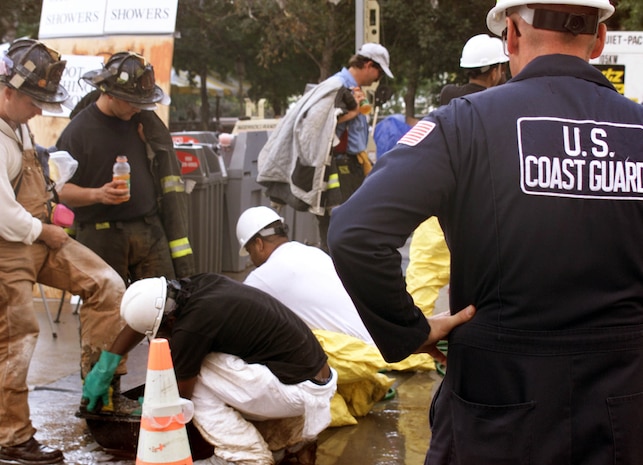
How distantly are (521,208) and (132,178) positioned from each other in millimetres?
3629

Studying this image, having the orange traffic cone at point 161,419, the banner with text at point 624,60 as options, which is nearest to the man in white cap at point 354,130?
the banner with text at point 624,60

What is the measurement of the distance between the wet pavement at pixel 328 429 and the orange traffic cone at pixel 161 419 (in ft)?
4.51

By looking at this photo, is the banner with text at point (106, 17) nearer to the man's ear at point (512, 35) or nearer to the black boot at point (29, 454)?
the black boot at point (29, 454)

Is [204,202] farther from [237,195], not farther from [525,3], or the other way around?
[525,3]

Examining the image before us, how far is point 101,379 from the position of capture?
4.27 metres

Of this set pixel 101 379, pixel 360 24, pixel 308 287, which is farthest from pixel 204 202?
pixel 101 379

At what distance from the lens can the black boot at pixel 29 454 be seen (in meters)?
4.19

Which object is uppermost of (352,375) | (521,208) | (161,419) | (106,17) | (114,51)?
(106,17)

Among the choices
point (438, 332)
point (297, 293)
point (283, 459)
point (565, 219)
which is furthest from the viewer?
point (297, 293)

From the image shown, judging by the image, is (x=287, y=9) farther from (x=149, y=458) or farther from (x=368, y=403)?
(x=149, y=458)

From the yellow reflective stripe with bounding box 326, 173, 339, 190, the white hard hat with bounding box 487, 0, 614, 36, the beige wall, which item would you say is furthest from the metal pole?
the white hard hat with bounding box 487, 0, 614, 36

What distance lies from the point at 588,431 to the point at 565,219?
1.51ft

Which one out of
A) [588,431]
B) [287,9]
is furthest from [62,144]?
[287,9]

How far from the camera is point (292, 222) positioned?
31.7 feet
